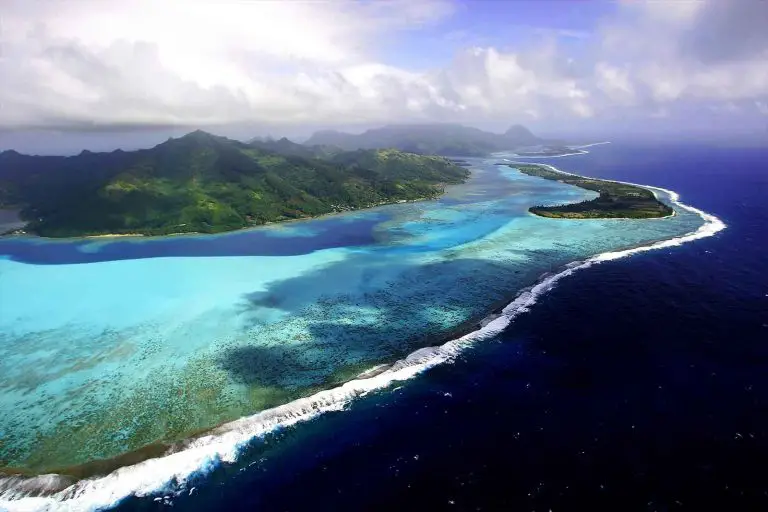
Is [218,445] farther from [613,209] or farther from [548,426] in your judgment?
[613,209]

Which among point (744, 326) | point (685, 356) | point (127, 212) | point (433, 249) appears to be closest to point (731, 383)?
point (685, 356)

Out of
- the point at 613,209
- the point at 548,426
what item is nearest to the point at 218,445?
the point at 548,426

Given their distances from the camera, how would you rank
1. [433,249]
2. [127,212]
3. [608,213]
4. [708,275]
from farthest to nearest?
[127,212]
[608,213]
[433,249]
[708,275]

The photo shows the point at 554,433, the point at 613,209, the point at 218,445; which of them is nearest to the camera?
the point at 554,433

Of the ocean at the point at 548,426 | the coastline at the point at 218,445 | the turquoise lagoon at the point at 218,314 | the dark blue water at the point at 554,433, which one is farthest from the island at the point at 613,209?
the coastline at the point at 218,445

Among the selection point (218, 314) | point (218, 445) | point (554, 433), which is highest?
point (554, 433)

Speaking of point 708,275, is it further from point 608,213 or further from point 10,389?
point 10,389

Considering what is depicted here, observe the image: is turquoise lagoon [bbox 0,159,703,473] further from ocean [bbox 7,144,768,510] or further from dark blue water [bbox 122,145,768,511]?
dark blue water [bbox 122,145,768,511]

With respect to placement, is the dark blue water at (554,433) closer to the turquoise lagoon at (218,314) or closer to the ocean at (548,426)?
the ocean at (548,426)
